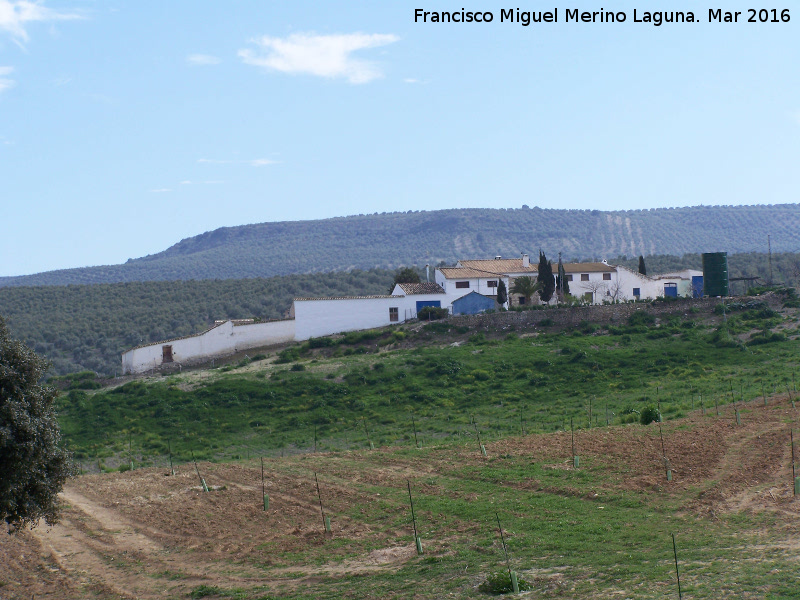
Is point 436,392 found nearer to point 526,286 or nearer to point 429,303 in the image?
point 429,303


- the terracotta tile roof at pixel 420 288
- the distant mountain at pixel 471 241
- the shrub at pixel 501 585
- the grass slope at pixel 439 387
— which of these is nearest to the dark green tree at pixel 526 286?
the terracotta tile roof at pixel 420 288

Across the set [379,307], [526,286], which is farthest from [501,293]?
[379,307]

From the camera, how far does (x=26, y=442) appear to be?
1413 cm

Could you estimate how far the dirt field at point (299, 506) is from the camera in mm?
15367

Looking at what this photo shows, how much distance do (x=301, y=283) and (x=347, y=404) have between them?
58530 millimetres

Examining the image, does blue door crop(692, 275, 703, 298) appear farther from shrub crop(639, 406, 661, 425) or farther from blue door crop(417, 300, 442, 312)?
shrub crop(639, 406, 661, 425)

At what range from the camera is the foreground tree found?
46.3 feet

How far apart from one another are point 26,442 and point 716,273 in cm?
4583

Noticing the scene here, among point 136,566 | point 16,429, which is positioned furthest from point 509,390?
point 16,429

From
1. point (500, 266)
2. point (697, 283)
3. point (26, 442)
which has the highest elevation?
point (500, 266)

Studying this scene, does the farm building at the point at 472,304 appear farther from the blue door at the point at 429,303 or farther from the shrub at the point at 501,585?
the shrub at the point at 501,585

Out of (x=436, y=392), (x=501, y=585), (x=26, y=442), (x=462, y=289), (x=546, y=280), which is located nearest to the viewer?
(x=501, y=585)

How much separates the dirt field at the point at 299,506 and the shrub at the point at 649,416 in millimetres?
872

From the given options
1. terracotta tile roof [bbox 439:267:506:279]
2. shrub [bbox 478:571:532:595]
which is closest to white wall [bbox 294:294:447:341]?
terracotta tile roof [bbox 439:267:506:279]
